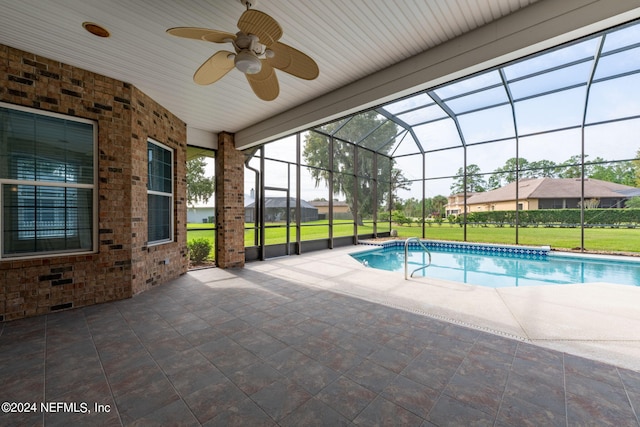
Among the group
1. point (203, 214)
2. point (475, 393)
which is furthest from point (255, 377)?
point (203, 214)

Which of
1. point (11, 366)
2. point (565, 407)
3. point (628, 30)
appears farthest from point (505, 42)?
point (628, 30)

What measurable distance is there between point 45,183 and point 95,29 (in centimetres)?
211

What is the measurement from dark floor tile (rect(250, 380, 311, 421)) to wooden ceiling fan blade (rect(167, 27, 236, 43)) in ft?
8.68

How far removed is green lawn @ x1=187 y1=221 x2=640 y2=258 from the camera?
25.4 feet

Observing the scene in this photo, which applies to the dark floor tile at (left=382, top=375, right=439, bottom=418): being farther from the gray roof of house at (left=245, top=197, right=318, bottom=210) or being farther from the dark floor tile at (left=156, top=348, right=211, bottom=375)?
the gray roof of house at (left=245, top=197, right=318, bottom=210)

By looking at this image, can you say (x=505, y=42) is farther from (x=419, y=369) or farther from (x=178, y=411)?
(x=178, y=411)

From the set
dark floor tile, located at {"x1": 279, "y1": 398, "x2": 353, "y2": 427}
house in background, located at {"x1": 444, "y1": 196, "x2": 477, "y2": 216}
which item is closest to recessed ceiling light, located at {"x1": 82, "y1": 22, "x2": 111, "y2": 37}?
dark floor tile, located at {"x1": 279, "y1": 398, "x2": 353, "y2": 427}

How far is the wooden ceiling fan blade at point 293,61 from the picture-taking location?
2.23m

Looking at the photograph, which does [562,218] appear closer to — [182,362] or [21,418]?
[182,362]

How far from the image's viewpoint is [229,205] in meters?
6.28

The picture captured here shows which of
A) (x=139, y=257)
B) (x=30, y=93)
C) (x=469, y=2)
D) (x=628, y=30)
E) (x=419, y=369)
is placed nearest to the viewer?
Result: (x=419, y=369)

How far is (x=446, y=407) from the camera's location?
5.64 feet

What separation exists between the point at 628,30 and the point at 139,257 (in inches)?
406

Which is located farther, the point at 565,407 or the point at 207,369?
the point at 207,369
